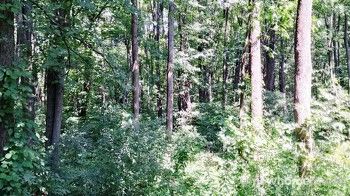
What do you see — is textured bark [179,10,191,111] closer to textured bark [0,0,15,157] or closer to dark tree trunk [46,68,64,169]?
dark tree trunk [46,68,64,169]

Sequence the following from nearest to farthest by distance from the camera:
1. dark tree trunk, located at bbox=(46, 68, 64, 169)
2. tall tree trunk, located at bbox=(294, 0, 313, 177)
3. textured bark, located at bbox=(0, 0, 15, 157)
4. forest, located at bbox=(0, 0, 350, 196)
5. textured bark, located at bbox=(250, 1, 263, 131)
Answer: textured bark, located at bbox=(0, 0, 15, 157) < forest, located at bbox=(0, 0, 350, 196) < tall tree trunk, located at bbox=(294, 0, 313, 177) < textured bark, located at bbox=(250, 1, 263, 131) < dark tree trunk, located at bbox=(46, 68, 64, 169)

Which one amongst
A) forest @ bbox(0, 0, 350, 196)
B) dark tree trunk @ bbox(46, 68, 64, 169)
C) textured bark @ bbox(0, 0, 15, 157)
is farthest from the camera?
dark tree trunk @ bbox(46, 68, 64, 169)

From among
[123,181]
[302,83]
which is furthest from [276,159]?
[123,181]

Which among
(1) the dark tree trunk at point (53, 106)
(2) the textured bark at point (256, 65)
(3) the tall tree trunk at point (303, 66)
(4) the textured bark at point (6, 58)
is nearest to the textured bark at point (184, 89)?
(1) the dark tree trunk at point (53, 106)

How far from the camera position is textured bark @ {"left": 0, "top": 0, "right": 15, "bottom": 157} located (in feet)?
18.2

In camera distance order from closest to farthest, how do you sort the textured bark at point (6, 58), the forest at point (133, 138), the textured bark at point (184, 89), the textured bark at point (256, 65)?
the textured bark at point (6, 58) < the forest at point (133, 138) < the textured bark at point (256, 65) < the textured bark at point (184, 89)

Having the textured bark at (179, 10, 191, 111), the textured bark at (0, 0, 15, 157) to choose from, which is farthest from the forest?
the textured bark at (179, 10, 191, 111)

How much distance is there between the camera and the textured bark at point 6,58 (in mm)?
5551

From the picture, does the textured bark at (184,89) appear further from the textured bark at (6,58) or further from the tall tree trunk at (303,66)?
the textured bark at (6,58)

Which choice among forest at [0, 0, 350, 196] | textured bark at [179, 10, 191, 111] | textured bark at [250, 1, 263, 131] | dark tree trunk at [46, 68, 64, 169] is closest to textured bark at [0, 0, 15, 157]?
forest at [0, 0, 350, 196]

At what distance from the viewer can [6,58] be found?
5812mm

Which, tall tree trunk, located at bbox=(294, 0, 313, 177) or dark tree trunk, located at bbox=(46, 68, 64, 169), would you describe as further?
dark tree trunk, located at bbox=(46, 68, 64, 169)

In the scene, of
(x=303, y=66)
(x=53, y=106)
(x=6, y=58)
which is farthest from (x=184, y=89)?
(x=6, y=58)

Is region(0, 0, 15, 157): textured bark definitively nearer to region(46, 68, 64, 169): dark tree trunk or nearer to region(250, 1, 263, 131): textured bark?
region(46, 68, 64, 169): dark tree trunk
